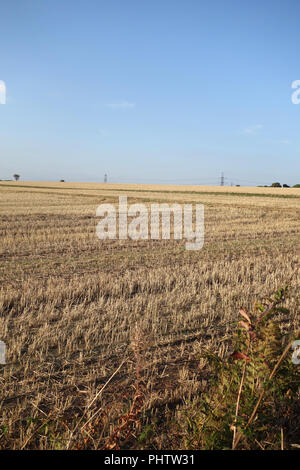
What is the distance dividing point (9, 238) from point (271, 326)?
508 inches

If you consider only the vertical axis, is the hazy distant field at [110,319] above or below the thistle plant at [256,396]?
below

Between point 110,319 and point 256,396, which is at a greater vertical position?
point 256,396

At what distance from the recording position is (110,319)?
18.2 feet

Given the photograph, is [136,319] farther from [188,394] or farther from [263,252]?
[263,252]

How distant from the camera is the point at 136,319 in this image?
5586 mm

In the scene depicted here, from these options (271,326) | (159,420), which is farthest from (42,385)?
(271,326)

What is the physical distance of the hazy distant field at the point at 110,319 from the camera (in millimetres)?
3188

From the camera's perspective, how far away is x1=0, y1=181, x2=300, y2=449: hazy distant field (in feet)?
10.5

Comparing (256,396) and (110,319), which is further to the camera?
(110,319)

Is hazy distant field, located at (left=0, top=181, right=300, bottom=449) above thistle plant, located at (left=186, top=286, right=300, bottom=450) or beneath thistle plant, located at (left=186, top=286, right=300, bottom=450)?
beneath

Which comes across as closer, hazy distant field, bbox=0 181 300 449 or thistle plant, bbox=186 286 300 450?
thistle plant, bbox=186 286 300 450

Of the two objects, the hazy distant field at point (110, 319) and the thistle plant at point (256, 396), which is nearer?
the thistle plant at point (256, 396)
